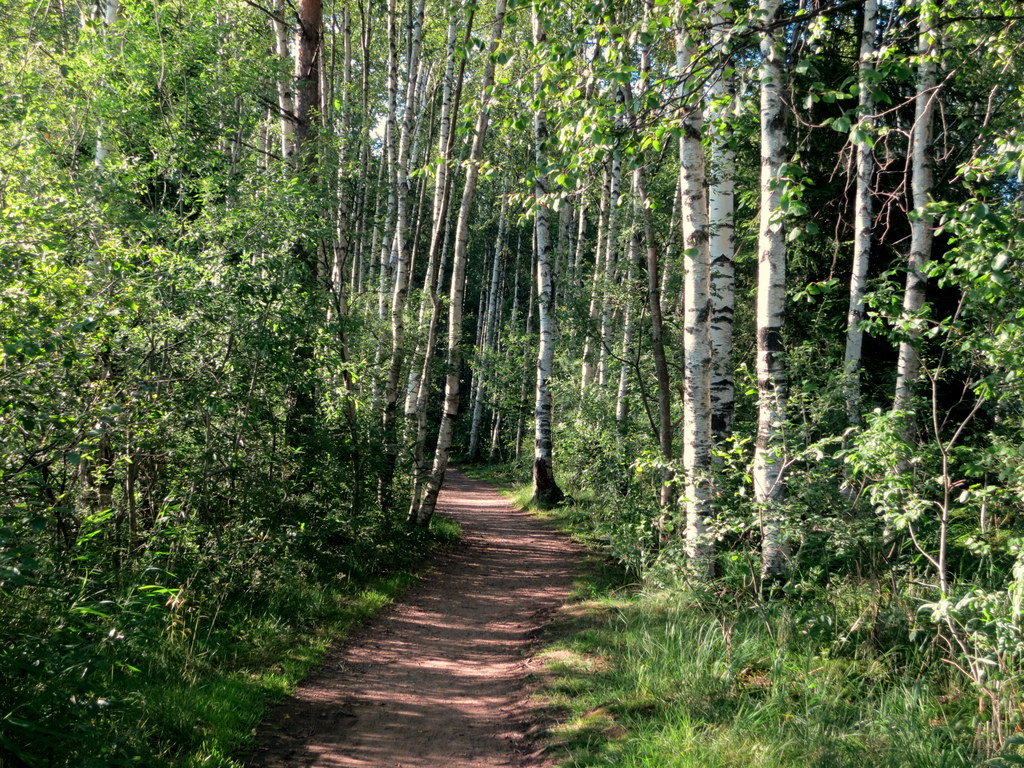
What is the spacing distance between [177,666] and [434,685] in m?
2.04

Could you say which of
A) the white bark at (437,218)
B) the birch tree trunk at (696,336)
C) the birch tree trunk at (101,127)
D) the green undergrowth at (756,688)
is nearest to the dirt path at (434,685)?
the green undergrowth at (756,688)

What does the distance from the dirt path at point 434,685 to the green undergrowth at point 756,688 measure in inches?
17.6

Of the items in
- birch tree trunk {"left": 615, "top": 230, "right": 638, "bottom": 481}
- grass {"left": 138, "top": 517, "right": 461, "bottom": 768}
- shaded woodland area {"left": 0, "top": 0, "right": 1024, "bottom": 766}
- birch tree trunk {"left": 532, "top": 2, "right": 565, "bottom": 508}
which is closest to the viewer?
shaded woodland area {"left": 0, "top": 0, "right": 1024, "bottom": 766}

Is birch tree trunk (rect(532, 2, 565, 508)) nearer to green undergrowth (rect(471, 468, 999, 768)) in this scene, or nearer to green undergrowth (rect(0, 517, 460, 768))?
green undergrowth (rect(0, 517, 460, 768))

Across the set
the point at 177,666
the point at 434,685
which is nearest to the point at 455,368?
the point at 434,685

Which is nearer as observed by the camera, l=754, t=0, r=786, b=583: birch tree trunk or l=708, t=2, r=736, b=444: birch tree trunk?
l=754, t=0, r=786, b=583: birch tree trunk

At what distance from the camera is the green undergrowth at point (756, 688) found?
372cm

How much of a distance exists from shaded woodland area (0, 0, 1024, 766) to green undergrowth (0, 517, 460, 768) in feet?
0.09

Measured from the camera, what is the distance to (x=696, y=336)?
6.65 metres

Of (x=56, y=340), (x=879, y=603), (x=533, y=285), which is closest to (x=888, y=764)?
(x=879, y=603)

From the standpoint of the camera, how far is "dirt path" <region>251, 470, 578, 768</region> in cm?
438

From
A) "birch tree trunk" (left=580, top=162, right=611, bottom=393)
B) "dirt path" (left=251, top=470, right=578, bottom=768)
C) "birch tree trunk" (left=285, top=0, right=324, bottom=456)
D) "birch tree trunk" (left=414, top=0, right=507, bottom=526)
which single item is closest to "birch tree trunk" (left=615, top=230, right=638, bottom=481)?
"birch tree trunk" (left=580, top=162, right=611, bottom=393)

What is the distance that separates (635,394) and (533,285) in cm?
1133

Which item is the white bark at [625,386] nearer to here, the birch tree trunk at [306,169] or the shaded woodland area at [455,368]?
the shaded woodland area at [455,368]
